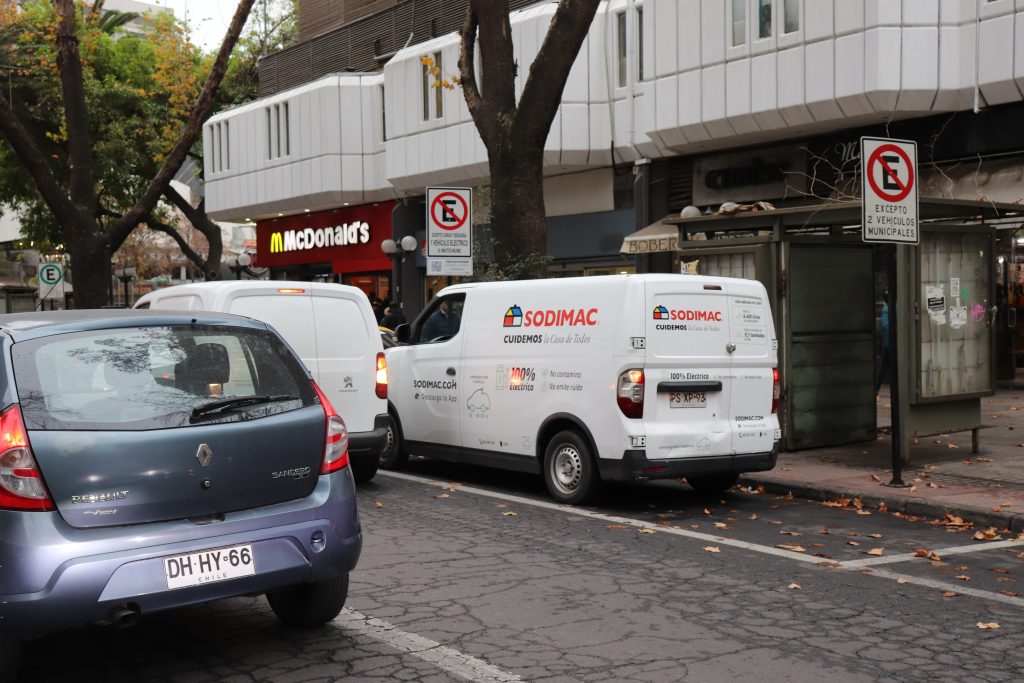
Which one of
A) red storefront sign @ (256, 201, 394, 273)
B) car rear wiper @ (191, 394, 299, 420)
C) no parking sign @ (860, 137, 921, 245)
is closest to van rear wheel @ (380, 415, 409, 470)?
no parking sign @ (860, 137, 921, 245)

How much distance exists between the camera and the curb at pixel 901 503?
8492 mm

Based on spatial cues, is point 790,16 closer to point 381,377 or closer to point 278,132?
point 381,377

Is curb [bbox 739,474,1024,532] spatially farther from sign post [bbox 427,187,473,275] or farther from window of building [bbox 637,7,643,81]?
window of building [bbox 637,7,643,81]

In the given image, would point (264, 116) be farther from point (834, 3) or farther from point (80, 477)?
point (80, 477)

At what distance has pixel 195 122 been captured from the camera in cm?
2056

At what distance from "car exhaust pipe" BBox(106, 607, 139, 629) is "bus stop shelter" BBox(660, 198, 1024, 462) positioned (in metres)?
8.04

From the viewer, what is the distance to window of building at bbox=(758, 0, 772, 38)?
1830 cm

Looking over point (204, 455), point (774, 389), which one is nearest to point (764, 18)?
point (774, 389)

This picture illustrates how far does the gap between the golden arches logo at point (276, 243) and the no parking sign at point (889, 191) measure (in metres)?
29.3

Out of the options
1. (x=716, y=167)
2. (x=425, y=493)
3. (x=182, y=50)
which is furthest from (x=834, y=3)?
(x=182, y=50)

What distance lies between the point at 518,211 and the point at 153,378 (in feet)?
31.6

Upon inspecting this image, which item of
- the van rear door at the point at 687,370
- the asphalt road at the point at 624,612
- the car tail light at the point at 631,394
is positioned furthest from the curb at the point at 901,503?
the car tail light at the point at 631,394

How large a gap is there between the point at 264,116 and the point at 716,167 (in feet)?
57.5

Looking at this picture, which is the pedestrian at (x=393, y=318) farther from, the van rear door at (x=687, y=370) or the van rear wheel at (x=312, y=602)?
the van rear wheel at (x=312, y=602)
